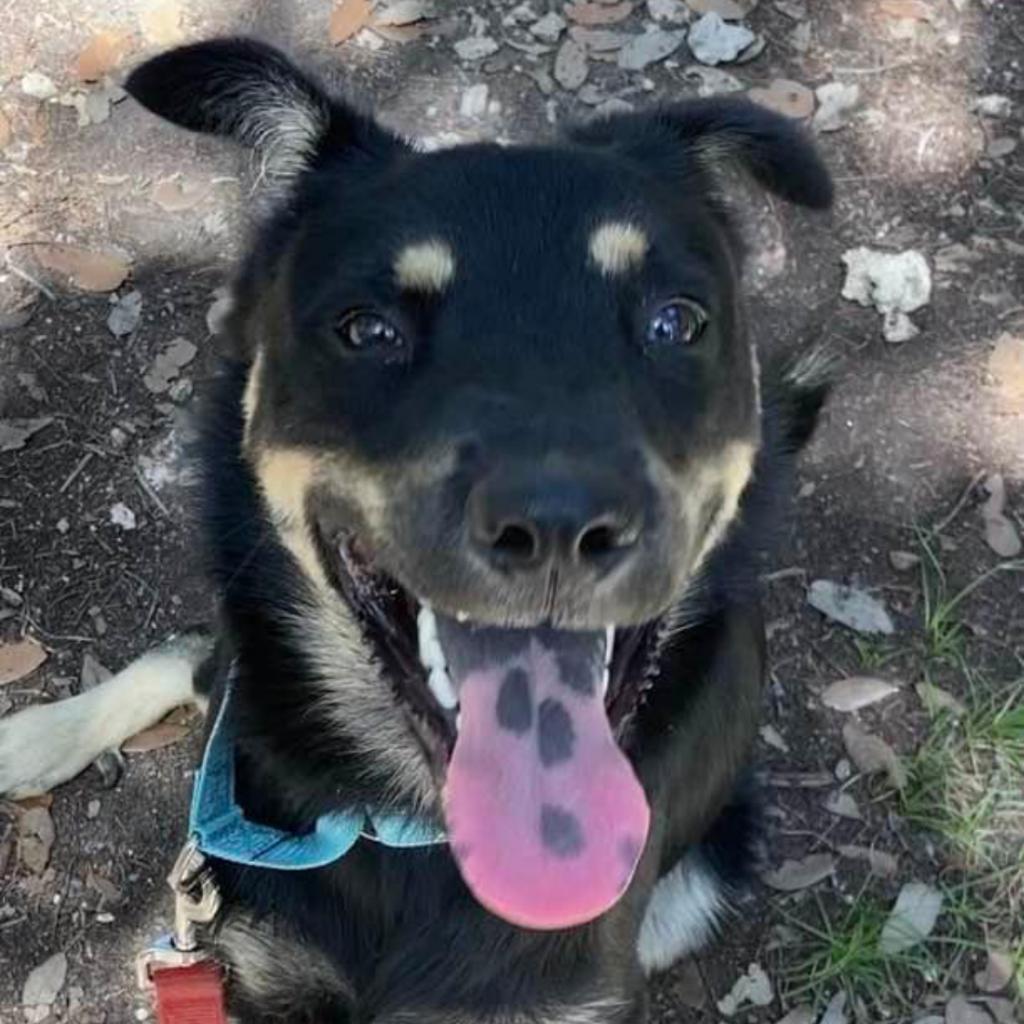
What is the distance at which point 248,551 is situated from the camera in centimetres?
291

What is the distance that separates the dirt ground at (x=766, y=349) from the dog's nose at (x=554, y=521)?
5.66 feet

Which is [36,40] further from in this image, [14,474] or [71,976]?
[71,976]

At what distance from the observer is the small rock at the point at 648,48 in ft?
15.0

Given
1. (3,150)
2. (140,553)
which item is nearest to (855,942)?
(140,553)

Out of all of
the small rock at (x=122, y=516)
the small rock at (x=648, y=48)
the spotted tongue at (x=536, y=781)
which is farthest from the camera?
the small rock at (x=648, y=48)

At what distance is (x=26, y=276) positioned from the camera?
4238 mm

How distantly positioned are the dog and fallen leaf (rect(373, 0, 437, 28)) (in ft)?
5.38

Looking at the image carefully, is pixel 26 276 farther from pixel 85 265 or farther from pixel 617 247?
pixel 617 247

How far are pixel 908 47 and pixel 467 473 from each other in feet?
9.64

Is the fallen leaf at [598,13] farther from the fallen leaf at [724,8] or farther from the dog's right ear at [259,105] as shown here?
the dog's right ear at [259,105]

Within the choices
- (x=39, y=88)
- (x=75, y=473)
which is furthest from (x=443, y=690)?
(x=39, y=88)

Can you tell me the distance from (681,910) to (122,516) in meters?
1.69

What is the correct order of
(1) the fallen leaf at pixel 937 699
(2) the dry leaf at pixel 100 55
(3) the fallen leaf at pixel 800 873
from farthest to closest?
1. (2) the dry leaf at pixel 100 55
2. (1) the fallen leaf at pixel 937 699
3. (3) the fallen leaf at pixel 800 873

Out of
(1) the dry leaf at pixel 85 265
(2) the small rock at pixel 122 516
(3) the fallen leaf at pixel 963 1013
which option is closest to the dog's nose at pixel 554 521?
(3) the fallen leaf at pixel 963 1013
